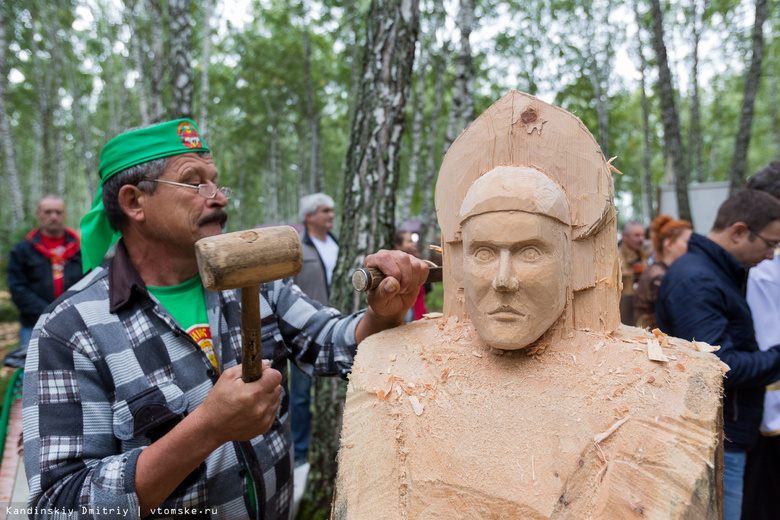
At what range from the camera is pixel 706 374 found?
132 cm

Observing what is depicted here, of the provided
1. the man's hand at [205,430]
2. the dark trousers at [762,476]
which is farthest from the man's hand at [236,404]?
the dark trousers at [762,476]

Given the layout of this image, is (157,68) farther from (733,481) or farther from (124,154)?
(733,481)

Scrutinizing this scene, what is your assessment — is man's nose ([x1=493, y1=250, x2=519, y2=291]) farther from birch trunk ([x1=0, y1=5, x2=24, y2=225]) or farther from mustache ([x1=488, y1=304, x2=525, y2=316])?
birch trunk ([x1=0, y1=5, x2=24, y2=225])

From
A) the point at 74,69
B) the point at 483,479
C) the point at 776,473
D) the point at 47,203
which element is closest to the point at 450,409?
the point at 483,479

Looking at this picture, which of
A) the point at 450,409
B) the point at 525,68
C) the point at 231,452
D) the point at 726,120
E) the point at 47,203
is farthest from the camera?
the point at 726,120

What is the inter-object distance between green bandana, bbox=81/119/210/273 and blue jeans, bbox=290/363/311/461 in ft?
8.36

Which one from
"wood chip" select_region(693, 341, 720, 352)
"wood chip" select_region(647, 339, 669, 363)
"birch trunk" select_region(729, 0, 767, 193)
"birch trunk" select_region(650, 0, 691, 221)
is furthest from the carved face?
"birch trunk" select_region(729, 0, 767, 193)

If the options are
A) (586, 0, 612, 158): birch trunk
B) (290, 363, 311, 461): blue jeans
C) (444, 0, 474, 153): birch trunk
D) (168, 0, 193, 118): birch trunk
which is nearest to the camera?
(290, 363, 311, 461): blue jeans

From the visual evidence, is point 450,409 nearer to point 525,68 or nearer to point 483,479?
point 483,479

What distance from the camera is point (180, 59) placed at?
5.48 metres

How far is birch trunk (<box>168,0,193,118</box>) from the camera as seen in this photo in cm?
536

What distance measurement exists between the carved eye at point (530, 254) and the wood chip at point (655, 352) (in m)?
0.43

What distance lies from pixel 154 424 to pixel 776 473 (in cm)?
299

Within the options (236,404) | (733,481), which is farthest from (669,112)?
(236,404)
